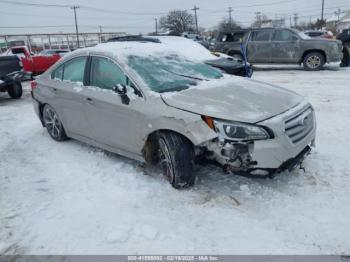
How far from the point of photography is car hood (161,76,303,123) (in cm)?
365

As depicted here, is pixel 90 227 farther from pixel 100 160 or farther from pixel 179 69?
pixel 179 69

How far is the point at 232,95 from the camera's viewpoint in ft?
13.4

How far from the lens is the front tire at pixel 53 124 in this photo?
19.3 ft

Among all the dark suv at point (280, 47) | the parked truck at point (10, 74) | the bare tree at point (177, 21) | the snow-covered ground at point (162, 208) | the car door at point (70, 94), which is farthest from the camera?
the bare tree at point (177, 21)

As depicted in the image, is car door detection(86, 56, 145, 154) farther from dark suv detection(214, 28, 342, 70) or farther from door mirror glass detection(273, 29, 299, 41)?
door mirror glass detection(273, 29, 299, 41)

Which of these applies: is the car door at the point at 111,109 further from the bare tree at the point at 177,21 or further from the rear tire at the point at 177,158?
the bare tree at the point at 177,21

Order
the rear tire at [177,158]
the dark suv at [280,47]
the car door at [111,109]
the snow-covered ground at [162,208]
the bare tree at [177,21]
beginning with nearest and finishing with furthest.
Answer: the snow-covered ground at [162,208], the rear tire at [177,158], the car door at [111,109], the dark suv at [280,47], the bare tree at [177,21]

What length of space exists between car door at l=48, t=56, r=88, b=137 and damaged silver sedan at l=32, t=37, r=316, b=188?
0.05 feet

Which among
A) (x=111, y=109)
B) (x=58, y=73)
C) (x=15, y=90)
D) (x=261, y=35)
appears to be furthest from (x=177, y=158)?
(x=261, y=35)

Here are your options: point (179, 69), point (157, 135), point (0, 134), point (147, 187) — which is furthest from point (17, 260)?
point (0, 134)

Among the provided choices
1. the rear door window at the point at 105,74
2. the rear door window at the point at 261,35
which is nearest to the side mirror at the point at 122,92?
the rear door window at the point at 105,74

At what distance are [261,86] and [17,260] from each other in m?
3.42

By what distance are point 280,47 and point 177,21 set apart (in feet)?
196

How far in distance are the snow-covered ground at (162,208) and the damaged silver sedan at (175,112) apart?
13.4 inches
